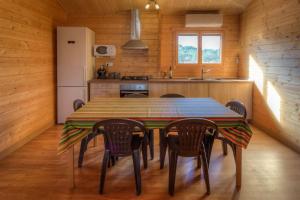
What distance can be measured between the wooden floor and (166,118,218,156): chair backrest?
1.36 feet

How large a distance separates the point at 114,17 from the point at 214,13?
218cm

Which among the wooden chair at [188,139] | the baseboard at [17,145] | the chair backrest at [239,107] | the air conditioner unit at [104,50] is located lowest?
the baseboard at [17,145]

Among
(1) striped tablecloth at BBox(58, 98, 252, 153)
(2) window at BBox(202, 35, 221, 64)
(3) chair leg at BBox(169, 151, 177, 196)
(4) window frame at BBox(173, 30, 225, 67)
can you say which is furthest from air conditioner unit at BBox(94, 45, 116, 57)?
(3) chair leg at BBox(169, 151, 177, 196)

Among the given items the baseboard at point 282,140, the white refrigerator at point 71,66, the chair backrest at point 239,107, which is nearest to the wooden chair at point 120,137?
the chair backrest at point 239,107

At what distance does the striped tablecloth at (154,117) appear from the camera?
10.1ft

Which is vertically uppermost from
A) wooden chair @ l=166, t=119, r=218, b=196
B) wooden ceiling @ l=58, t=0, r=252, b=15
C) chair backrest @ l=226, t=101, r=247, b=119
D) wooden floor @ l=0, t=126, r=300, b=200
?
wooden ceiling @ l=58, t=0, r=252, b=15

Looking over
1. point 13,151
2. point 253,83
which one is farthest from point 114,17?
point 13,151

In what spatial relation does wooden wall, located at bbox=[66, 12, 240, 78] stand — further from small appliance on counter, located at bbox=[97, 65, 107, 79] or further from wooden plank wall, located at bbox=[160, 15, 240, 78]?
small appliance on counter, located at bbox=[97, 65, 107, 79]

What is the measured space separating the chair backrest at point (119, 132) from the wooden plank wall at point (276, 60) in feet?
8.83

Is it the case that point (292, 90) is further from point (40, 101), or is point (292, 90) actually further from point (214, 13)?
point (40, 101)

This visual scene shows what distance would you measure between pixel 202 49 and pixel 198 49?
93mm

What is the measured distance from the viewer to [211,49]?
23.5ft

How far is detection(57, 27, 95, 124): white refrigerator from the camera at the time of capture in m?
6.17

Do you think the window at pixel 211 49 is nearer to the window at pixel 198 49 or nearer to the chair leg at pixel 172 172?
the window at pixel 198 49
